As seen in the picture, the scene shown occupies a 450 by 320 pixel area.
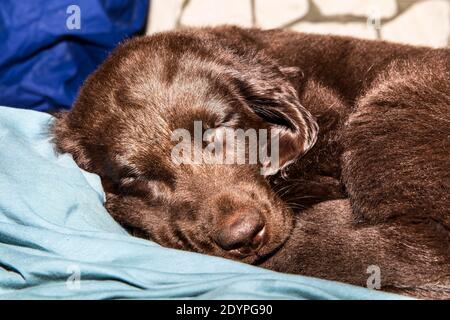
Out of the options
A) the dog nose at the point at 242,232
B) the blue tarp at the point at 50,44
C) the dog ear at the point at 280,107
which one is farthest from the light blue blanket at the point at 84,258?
the blue tarp at the point at 50,44

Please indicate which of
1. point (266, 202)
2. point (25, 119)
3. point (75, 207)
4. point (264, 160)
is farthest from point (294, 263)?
point (25, 119)

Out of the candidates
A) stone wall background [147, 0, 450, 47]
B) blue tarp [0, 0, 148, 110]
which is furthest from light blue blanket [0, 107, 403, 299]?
stone wall background [147, 0, 450, 47]

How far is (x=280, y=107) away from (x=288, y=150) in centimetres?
20

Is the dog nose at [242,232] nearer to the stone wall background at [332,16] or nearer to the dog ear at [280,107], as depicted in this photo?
the dog ear at [280,107]

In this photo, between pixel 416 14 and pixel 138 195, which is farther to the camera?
pixel 416 14

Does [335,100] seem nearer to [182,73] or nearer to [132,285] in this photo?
[182,73]

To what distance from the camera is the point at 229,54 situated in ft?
10.7

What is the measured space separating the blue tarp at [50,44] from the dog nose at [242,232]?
2.26 meters

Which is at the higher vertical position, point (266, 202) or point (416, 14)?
point (416, 14)

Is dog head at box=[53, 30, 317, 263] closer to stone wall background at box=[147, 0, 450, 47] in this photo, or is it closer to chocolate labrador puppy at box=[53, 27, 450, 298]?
chocolate labrador puppy at box=[53, 27, 450, 298]

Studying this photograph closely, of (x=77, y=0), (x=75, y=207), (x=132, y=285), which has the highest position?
(x=77, y=0)

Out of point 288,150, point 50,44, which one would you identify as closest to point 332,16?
point 50,44

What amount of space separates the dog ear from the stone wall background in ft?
6.15

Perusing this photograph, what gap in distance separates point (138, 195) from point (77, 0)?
1.92 metres
